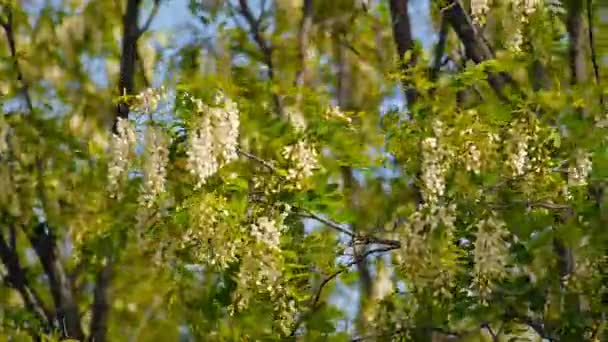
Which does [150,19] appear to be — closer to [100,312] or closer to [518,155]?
[100,312]

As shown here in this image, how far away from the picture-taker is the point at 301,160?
4.40 meters

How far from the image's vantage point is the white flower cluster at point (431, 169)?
425 centimetres

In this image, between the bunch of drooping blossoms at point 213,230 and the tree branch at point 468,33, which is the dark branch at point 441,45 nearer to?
the tree branch at point 468,33

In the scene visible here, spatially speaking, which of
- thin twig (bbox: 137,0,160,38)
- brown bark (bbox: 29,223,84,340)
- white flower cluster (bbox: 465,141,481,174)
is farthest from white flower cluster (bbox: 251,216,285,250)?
thin twig (bbox: 137,0,160,38)

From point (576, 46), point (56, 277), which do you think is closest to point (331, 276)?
point (576, 46)

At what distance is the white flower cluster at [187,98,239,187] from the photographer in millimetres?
4434

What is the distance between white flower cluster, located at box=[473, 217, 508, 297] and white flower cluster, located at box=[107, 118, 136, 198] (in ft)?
5.95

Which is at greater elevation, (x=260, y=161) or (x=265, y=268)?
(x=260, y=161)

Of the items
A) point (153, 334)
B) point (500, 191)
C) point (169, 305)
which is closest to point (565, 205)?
point (500, 191)

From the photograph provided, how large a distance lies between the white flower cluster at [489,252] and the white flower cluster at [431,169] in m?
0.25

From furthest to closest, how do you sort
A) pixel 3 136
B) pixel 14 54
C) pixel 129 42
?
1. pixel 129 42
2. pixel 14 54
3. pixel 3 136

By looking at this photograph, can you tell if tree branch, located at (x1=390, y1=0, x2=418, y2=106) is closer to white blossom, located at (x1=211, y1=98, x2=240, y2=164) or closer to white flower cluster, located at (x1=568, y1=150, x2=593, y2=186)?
white flower cluster, located at (x1=568, y1=150, x2=593, y2=186)

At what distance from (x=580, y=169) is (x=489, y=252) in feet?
2.21

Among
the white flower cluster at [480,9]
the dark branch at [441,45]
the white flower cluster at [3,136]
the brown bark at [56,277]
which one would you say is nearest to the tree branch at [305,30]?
the dark branch at [441,45]
